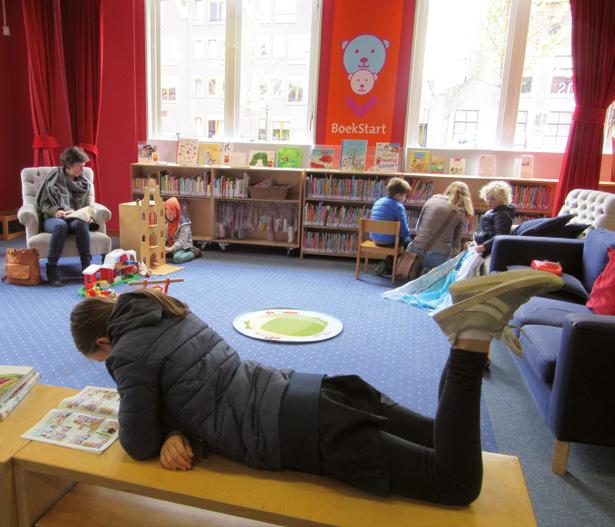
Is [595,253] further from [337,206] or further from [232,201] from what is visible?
[232,201]

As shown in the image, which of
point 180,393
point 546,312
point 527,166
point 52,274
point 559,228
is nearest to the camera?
point 180,393

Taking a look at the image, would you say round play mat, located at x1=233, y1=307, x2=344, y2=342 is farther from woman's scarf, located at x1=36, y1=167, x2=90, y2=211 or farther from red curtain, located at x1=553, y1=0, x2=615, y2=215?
red curtain, located at x1=553, y1=0, x2=615, y2=215

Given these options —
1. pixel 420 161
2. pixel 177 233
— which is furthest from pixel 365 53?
pixel 177 233

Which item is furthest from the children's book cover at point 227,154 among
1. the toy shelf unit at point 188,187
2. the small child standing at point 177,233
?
the small child standing at point 177,233

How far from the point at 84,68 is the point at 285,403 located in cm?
611

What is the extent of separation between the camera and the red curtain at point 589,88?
4938 millimetres

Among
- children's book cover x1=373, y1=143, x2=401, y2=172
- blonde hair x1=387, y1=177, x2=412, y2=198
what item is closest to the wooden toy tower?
blonde hair x1=387, y1=177, x2=412, y2=198

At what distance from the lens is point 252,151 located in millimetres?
6137

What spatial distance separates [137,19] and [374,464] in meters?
6.49

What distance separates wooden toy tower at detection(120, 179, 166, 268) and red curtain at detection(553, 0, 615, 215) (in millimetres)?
4221

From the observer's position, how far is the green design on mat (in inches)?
134

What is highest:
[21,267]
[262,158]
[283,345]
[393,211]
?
[262,158]

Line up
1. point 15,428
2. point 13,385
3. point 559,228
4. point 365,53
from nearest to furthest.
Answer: point 15,428 → point 13,385 → point 559,228 → point 365,53

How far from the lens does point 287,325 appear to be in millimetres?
3527
